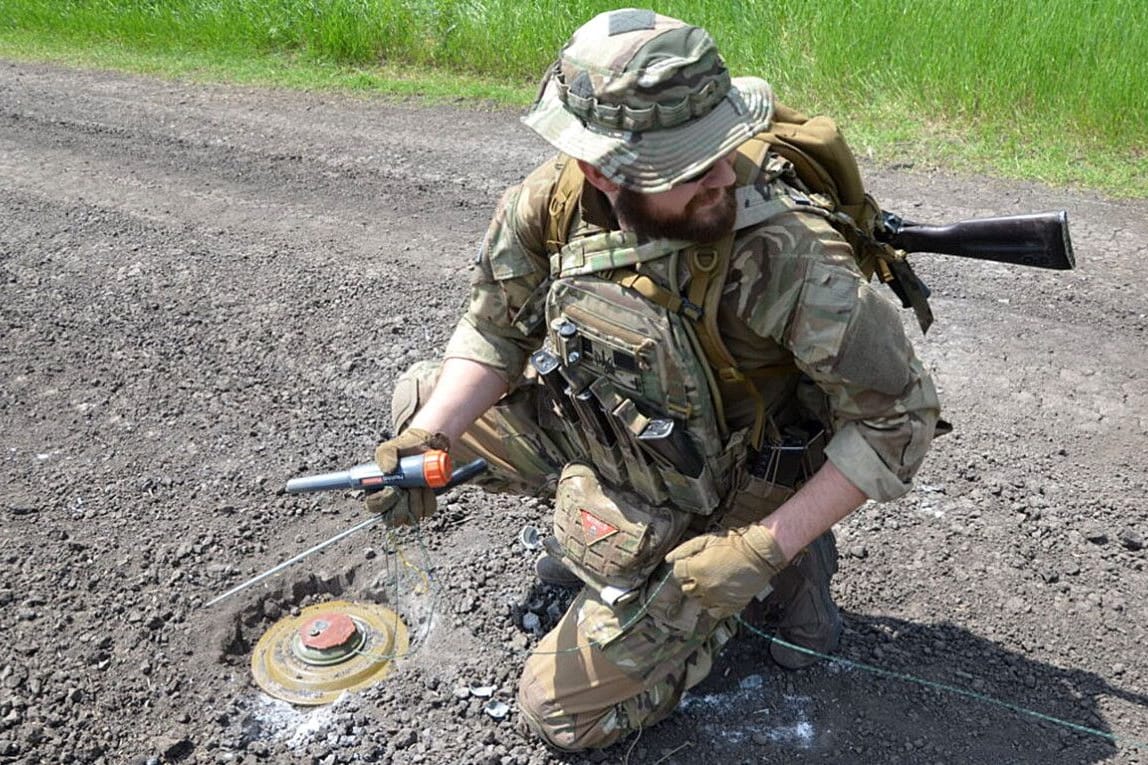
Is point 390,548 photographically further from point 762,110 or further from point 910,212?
point 910,212

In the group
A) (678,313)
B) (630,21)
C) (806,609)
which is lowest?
(806,609)

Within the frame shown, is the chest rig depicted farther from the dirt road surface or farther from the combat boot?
the dirt road surface

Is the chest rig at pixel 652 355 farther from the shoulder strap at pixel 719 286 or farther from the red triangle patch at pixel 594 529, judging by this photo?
the red triangle patch at pixel 594 529

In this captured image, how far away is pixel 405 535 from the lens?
12.7 feet

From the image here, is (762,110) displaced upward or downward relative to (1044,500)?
upward

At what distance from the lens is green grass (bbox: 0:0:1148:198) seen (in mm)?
6547

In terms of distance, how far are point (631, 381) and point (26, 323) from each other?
371cm

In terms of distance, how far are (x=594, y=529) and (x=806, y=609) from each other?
0.67 meters

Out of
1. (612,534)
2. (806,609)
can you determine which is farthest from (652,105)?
(806,609)

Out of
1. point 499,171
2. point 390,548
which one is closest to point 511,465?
point 390,548

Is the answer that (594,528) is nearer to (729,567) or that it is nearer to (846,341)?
(729,567)

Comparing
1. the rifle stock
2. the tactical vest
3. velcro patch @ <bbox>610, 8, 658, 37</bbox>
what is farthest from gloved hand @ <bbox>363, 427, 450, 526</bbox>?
the rifle stock

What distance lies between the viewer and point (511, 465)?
3.50 metres

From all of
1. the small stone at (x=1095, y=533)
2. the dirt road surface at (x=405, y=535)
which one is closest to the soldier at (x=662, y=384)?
the dirt road surface at (x=405, y=535)
